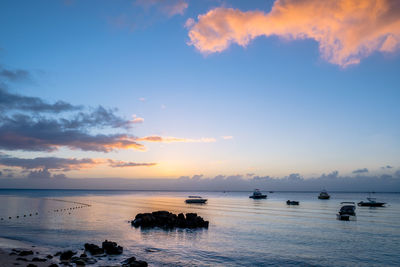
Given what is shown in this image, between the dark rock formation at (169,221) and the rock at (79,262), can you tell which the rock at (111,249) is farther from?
the dark rock formation at (169,221)

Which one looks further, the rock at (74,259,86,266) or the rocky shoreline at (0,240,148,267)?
the rock at (74,259,86,266)

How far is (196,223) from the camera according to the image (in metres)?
61.3

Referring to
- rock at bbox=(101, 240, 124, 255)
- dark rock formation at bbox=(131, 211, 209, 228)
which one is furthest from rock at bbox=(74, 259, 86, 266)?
dark rock formation at bbox=(131, 211, 209, 228)

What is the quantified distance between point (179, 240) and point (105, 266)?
19376mm

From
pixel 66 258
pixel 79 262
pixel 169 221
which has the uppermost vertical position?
pixel 79 262

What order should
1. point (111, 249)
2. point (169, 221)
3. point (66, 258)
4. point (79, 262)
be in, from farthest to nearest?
point (169, 221) → point (111, 249) → point (66, 258) → point (79, 262)

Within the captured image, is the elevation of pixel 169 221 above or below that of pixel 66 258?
below

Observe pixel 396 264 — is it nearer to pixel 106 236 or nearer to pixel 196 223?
pixel 196 223

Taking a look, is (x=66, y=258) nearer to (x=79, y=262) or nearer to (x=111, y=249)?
(x=79, y=262)

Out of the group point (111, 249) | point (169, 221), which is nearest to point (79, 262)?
point (111, 249)

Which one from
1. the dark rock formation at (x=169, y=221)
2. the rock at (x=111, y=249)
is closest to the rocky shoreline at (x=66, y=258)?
the rock at (x=111, y=249)

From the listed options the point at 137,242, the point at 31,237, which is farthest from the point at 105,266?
the point at 31,237

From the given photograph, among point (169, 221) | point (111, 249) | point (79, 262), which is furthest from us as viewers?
point (169, 221)

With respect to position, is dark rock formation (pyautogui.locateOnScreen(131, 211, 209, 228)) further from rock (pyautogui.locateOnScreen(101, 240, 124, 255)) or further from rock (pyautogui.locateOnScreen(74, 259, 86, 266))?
rock (pyautogui.locateOnScreen(74, 259, 86, 266))
